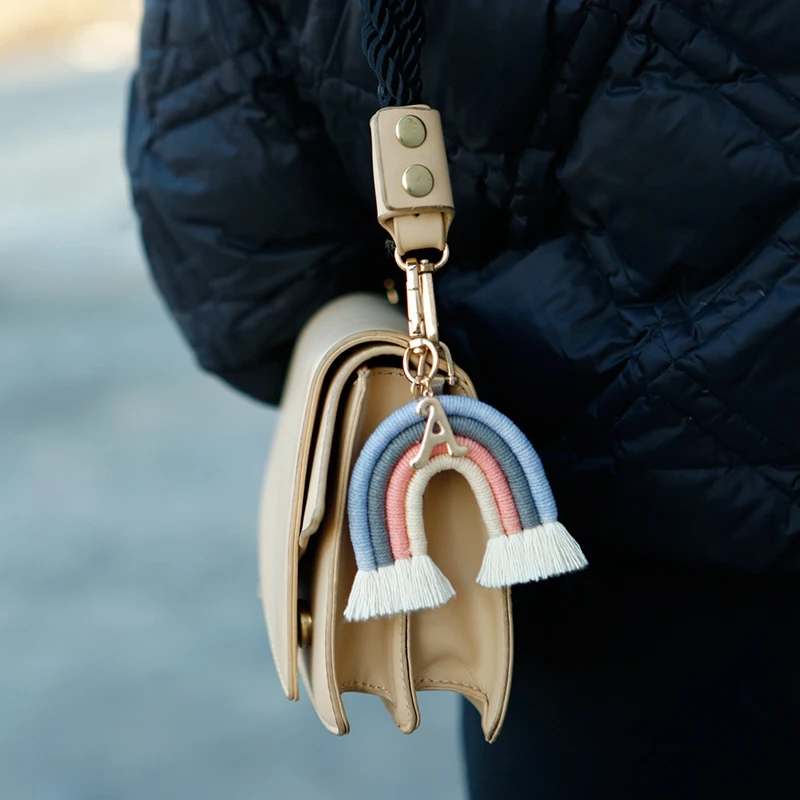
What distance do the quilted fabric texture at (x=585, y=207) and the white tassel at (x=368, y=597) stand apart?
163mm

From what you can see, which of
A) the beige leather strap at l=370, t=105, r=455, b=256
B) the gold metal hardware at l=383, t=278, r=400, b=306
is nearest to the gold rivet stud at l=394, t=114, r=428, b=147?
the beige leather strap at l=370, t=105, r=455, b=256

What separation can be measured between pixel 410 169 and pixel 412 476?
18 cm

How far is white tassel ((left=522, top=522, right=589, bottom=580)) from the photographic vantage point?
1.93 feet

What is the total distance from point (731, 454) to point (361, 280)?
0.33 meters

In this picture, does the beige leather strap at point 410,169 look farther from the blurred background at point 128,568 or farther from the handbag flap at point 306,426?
the blurred background at point 128,568

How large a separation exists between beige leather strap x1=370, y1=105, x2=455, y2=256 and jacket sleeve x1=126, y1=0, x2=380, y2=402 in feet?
0.53

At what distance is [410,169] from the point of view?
592mm

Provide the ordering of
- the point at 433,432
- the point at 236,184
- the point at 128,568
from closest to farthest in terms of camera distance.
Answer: the point at 433,432, the point at 236,184, the point at 128,568

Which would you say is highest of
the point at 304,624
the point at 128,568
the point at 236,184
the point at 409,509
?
the point at 236,184

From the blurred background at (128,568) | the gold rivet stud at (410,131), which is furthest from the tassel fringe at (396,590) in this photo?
the blurred background at (128,568)

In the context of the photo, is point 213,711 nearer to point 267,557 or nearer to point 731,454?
point 267,557

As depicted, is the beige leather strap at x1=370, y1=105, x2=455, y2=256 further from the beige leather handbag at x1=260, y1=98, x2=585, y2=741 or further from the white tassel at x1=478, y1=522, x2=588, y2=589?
the white tassel at x1=478, y1=522, x2=588, y2=589

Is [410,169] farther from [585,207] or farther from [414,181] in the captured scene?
[585,207]

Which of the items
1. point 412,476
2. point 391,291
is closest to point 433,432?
point 412,476
